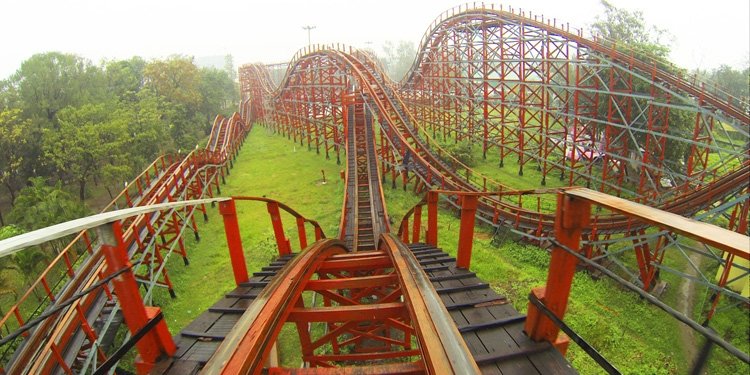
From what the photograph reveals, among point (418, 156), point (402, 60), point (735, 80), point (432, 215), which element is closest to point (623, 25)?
point (735, 80)

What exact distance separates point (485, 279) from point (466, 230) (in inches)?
208

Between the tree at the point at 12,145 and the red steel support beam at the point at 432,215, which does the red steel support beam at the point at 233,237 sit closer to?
the red steel support beam at the point at 432,215

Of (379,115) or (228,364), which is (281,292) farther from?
(379,115)

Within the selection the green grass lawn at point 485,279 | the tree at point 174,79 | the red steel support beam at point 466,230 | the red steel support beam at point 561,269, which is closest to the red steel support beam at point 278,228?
the green grass lawn at point 485,279

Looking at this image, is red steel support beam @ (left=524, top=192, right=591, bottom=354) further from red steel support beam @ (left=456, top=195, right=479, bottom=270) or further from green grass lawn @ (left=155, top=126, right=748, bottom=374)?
green grass lawn @ (left=155, top=126, right=748, bottom=374)

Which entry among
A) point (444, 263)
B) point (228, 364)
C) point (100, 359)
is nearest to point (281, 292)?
point (228, 364)

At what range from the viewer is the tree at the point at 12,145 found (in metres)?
14.8

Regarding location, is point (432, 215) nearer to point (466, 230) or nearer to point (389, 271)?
point (389, 271)

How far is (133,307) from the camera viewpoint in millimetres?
2088

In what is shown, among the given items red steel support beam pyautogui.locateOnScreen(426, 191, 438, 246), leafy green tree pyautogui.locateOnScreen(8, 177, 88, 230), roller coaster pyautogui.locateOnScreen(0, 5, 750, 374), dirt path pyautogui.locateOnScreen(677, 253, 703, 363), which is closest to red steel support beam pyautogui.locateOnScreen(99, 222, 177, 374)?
roller coaster pyautogui.locateOnScreen(0, 5, 750, 374)

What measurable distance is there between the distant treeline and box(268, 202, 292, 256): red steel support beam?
8.64 m

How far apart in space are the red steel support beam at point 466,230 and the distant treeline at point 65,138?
38.4 feet

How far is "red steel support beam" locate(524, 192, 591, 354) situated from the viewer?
196 cm

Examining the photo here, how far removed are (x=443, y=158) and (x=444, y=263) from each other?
11.7 m
